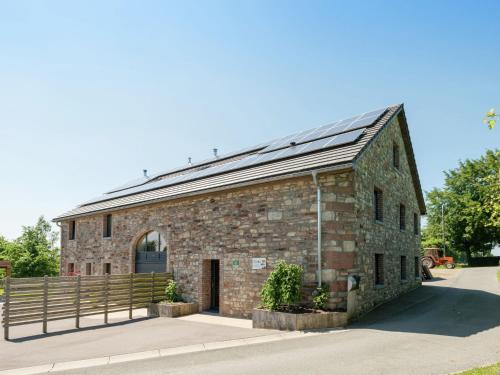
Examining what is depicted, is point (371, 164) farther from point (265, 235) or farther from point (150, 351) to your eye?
point (150, 351)

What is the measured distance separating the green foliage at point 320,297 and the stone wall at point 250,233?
0.67ft

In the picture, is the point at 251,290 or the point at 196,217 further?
the point at 196,217

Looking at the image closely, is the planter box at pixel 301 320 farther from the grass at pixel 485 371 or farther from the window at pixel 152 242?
the window at pixel 152 242

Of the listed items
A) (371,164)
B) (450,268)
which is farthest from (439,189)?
(371,164)

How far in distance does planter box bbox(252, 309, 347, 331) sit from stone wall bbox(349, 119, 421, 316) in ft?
2.31

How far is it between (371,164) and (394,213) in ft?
11.9

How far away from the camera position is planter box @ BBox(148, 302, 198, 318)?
14594 mm

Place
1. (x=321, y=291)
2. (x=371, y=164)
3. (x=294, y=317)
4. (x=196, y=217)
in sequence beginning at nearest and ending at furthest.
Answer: (x=294, y=317), (x=321, y=291), (x=371, y=164), (x=196, y=217)

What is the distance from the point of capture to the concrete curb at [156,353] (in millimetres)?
8055

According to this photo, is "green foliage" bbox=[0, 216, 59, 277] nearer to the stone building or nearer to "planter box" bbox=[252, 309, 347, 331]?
the stone building

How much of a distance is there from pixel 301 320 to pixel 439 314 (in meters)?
4.59

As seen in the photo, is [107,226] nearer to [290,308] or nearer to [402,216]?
[290,308]

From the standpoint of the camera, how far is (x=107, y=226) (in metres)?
21.8

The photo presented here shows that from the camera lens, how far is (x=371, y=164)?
13.8 meters
